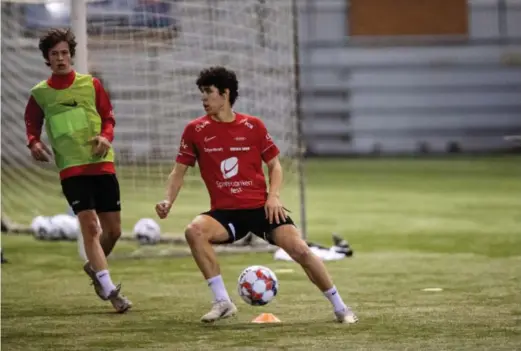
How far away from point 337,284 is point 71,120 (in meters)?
2.40

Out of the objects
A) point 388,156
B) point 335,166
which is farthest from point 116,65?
point 388,156

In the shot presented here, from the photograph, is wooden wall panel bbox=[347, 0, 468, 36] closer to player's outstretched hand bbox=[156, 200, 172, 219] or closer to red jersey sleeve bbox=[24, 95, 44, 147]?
red jersey sleeve bbox=[24, 95, 44, 147]

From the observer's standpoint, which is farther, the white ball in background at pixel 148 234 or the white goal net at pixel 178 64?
the white ball in background at pixel 148 234

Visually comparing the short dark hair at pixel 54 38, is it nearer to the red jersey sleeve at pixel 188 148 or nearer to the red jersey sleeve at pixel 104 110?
the red jersey sleeve at pixel 104 110

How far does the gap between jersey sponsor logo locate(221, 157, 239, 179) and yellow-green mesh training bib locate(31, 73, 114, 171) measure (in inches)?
38.4

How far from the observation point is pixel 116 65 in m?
14.1

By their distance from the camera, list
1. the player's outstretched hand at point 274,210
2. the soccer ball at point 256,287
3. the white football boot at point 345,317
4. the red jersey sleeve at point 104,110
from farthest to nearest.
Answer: the red jersey sleeve at point 104,110 < the soccer ball at point 256,287 < the player's outstretched hand at point 274,210 < the white football boot at point 345,317

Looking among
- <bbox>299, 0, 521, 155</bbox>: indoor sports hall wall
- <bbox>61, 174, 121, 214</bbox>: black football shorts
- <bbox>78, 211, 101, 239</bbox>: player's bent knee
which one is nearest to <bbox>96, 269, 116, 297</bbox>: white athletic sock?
<bbox>78, 211, 101, 239</bbox>: player's bent knee

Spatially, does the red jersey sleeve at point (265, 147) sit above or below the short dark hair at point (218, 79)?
below

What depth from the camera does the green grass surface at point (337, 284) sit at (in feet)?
25.1

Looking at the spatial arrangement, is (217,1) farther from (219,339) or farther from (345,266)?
(219,339)

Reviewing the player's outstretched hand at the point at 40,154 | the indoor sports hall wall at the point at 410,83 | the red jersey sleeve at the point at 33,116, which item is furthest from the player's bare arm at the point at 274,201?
the indoor sports hall wall at the point at 410,83

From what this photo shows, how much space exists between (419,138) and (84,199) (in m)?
20.5

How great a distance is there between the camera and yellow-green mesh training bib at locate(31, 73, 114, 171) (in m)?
9.02
